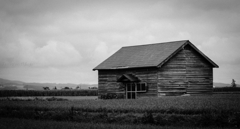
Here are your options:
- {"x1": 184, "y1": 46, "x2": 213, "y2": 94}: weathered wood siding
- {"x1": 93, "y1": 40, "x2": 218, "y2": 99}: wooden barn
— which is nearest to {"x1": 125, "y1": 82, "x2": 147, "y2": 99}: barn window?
{"x1": 93, "y1": 40, "x2": 218, "y2": 99}: wooden barn

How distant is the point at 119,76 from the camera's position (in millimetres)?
A: 44375

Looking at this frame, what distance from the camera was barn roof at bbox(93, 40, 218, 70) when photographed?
40656 mm

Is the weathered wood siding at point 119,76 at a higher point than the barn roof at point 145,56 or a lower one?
lower

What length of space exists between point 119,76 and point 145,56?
422 cm

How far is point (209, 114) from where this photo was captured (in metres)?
17.1

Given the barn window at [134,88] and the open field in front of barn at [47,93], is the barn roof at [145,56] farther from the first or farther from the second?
the open field in front of barn at [47,93]

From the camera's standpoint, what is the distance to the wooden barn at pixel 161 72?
132ft

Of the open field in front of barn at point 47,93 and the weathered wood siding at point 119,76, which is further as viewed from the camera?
the open field in front of barn at point 47,93

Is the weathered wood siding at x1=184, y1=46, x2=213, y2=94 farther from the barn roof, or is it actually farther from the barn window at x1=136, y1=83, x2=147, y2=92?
the barn window at x1=136, y1=83, x2=147, y2=92

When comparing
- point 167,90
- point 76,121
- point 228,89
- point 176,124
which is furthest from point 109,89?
point 228,89

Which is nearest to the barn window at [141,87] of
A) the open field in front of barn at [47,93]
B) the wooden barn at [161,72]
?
the wooden barn at [161,72]

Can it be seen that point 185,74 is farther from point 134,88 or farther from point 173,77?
point 134,88

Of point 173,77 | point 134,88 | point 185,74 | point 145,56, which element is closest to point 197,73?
point 185,74

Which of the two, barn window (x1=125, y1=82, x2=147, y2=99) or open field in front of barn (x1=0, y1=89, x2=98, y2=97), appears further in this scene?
open field in front of barn (x1=0, y1=89, x2=98, y2=97)
